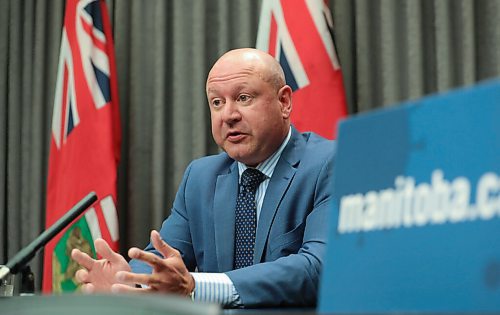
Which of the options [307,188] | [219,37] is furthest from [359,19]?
[307,188]

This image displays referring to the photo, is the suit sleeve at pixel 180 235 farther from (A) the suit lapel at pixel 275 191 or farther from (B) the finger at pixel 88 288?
(B) the finger at pixel 88 288

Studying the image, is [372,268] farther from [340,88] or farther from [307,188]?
[340,88]

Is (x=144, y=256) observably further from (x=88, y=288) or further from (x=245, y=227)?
(x=245, y=227)

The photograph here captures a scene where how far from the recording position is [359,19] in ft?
9.94

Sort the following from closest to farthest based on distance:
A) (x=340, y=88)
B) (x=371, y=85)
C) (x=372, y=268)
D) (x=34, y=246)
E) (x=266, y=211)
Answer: (x=372, y=268) → (x=34, y=246) → (x=266, y=211) → (x=340, y=88) → (x=371, y=85)

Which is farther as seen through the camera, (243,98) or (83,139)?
(83,139)

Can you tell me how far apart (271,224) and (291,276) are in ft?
0.83

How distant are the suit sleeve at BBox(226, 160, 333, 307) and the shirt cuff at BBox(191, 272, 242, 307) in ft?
0.05

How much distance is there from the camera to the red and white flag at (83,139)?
120 inches

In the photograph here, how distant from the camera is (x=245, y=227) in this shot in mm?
1945

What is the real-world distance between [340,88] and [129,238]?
1217 millimetres

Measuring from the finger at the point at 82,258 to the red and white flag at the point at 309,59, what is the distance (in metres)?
1.29

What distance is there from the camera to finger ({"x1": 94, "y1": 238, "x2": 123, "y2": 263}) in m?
1.58

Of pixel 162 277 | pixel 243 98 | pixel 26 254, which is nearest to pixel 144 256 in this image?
pixel 162 277
